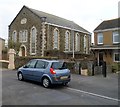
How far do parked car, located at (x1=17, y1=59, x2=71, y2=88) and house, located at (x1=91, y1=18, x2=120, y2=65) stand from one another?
15.1m

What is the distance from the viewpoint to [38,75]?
39.2 ft

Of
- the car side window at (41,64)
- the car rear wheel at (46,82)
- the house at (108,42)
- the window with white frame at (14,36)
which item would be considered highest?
the window with white frame at (14,36)

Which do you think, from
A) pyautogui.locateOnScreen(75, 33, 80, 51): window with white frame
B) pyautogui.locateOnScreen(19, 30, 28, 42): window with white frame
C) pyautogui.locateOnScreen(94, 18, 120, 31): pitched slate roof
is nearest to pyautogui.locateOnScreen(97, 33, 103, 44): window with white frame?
pyautogui.locateOnScreen(94, 18, 120, 31): pitched slate roof

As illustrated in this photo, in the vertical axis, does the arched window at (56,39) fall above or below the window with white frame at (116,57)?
above

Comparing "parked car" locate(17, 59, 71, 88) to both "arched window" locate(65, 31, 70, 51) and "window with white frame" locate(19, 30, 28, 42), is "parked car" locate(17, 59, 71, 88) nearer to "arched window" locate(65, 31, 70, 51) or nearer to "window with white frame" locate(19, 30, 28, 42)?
"window with white frame" locate(19, 30, 28, 42)

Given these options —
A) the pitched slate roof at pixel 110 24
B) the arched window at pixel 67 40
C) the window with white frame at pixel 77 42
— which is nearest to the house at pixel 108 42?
the pitched slate roof at pixel 110 24

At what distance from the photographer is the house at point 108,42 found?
2589cm

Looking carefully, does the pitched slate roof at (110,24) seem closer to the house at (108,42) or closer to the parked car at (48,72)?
the house at (108,42)

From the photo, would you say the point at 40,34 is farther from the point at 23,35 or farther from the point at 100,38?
the point at 100,38

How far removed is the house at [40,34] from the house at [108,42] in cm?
767

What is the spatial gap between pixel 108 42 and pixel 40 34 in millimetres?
12429

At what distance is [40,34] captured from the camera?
33750 mm

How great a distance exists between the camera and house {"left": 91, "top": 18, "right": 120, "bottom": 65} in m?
25.9

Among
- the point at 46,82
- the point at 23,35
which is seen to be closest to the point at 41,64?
the point at 46,82
